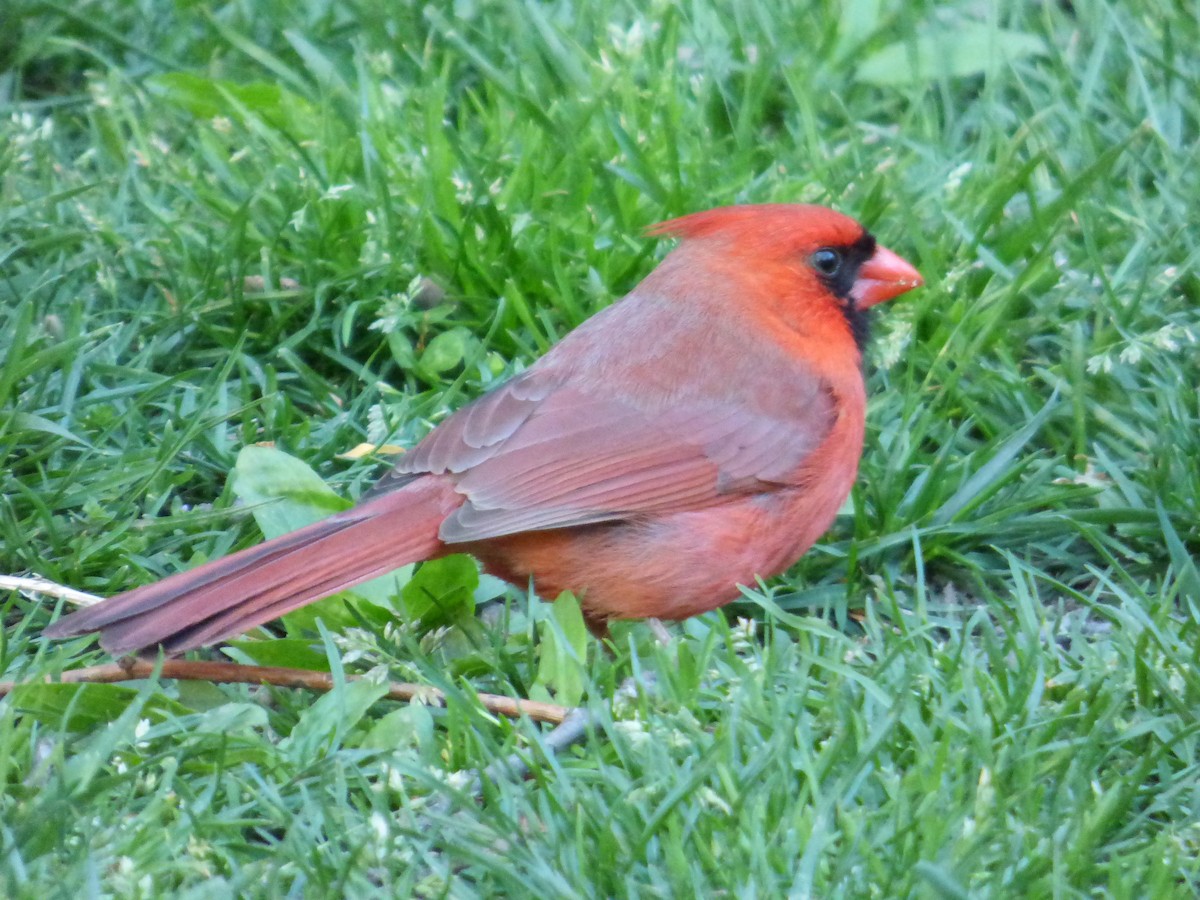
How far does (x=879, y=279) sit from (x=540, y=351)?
77 centimetres

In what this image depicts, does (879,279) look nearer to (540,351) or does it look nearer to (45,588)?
(540,351)

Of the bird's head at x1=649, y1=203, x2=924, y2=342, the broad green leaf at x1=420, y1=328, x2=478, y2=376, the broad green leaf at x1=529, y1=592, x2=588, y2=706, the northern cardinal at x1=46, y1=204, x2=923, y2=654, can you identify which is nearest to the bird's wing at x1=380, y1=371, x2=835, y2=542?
the northern cardinal at x1=46, y1=204, x2=923, y2=654

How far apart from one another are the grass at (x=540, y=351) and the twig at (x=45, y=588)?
0.09m

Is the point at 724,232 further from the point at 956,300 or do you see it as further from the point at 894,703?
the point at 894,703

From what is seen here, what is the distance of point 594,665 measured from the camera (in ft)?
9.45

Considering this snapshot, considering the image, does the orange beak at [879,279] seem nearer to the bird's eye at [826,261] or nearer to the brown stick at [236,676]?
the bird's eye at [826,261]

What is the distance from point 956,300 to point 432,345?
3.80 feet

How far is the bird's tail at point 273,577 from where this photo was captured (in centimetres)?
272

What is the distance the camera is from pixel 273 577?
2.84 m

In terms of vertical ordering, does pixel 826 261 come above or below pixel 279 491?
below

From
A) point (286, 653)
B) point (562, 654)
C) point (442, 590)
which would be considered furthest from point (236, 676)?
point (562, 654)

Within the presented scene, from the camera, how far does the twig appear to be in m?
3.07

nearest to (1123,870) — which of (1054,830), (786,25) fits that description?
(1054,830)

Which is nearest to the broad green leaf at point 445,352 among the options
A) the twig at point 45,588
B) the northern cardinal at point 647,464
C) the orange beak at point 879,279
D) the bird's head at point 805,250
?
the northern cardinal at point 647,464
